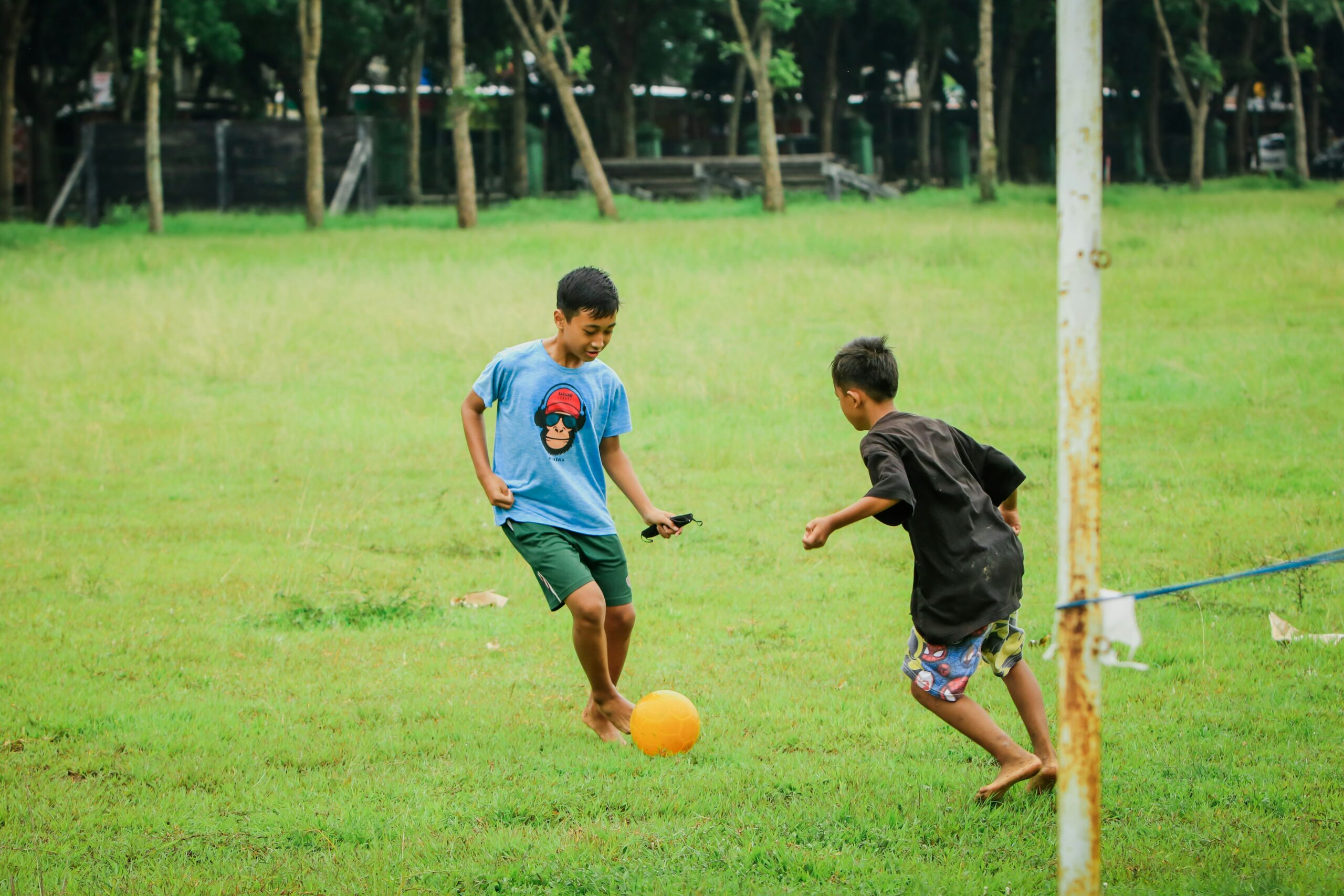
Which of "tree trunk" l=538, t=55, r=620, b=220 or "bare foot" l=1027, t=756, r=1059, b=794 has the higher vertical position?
"tree trunk" l=538, t=55, r=620, b=220

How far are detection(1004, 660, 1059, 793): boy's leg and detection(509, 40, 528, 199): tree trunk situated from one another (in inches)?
1387

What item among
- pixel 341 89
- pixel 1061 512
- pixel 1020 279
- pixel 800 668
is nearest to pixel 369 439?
pixel 800 668

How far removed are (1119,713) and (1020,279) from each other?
1334 centimetres

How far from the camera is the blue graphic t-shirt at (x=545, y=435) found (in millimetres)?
4902

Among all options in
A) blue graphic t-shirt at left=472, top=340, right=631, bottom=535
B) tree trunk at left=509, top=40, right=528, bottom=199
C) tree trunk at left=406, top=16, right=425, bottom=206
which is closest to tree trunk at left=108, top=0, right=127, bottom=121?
tree trunk at left=406, top=16, right=425, bottom=206

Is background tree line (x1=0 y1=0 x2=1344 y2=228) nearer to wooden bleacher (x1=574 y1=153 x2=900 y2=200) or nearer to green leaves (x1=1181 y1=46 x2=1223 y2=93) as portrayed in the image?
green leaves (x1=1181 y1=46 x2=1223 y2=93)

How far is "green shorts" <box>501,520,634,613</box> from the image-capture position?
4777 mm

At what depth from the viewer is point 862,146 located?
44406 mm

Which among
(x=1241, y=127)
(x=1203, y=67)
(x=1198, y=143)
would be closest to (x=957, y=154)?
(x=1241, y=127)

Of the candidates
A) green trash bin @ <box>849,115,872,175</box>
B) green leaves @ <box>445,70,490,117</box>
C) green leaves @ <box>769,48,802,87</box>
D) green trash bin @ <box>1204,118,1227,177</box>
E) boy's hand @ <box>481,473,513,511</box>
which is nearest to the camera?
boy's hand @ <box>481,473,513,511</box>

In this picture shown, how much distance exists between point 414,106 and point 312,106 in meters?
8.81

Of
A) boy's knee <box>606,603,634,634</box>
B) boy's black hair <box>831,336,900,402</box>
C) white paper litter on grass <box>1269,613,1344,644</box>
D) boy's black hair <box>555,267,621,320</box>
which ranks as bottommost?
white paper litter on grass <box>1269,613,1344,644</box>

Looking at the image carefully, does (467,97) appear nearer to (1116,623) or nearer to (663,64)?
(663,64)

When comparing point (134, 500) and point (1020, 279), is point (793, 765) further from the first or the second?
point (1020, 279)
